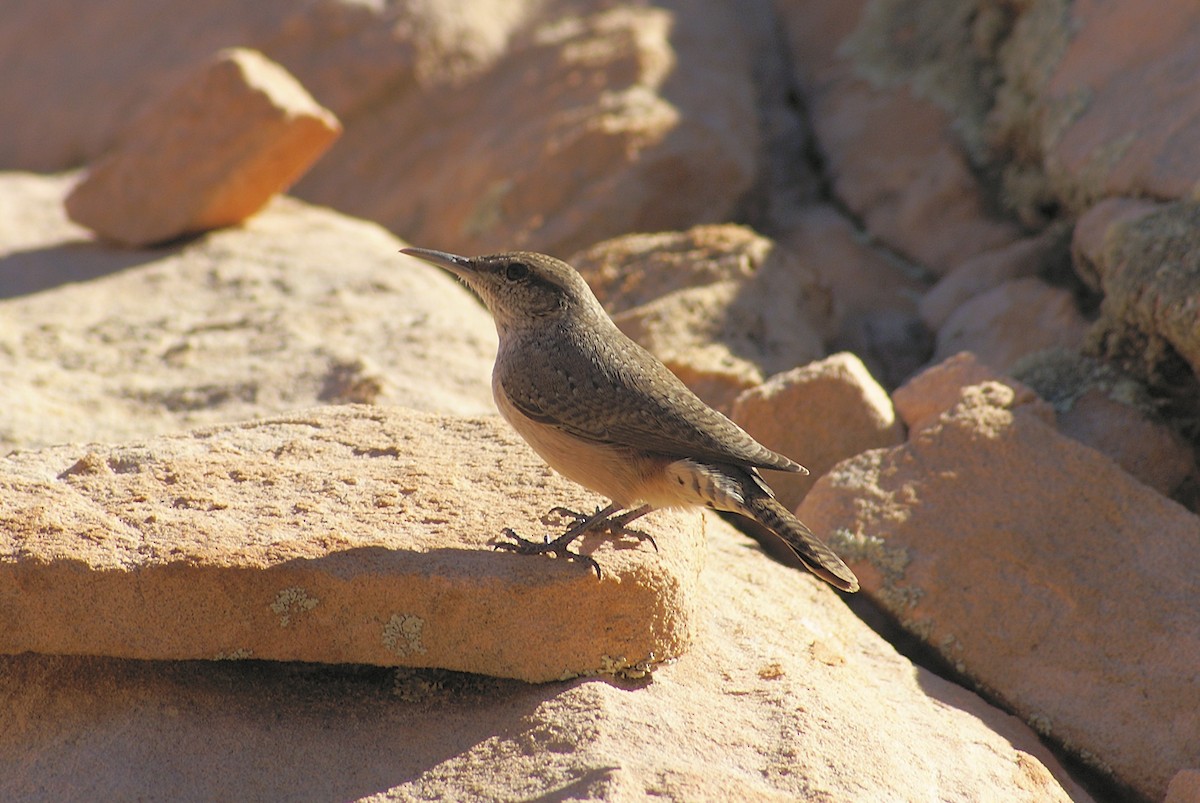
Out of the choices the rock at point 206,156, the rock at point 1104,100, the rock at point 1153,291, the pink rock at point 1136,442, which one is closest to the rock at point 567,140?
the rock at point 206,156

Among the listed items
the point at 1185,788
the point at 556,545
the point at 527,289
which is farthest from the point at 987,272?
the point at 556,545

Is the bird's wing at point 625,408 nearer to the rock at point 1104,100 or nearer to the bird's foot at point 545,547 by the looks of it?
the bird's foot at point 545,547

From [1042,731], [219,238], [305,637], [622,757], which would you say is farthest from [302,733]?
[219,238]

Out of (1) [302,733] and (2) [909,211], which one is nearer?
(1) [302,733]

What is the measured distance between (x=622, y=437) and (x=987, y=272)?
4000mm

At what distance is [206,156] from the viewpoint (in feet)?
27.0

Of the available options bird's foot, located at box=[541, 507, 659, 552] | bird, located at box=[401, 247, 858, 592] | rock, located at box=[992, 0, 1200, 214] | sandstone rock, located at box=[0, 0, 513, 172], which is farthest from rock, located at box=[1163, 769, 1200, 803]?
sandstone rock, located at box=[0, 0, 513, 172]

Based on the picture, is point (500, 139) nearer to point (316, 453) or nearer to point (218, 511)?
point (316, 453)

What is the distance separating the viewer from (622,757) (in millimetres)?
3441

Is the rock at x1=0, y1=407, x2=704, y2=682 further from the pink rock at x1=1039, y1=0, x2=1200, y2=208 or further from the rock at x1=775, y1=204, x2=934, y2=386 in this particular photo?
the pink rock at x1=1039, y1=0, x2=1200, y2=208

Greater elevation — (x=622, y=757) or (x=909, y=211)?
(x=909, y=211)

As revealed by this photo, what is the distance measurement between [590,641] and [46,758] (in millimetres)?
1697

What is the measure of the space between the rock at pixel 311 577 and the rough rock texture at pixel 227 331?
1.69m

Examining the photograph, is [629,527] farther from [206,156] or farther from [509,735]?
[206,156]
